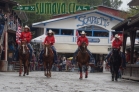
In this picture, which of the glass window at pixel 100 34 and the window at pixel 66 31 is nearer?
the window at pixel 66 31

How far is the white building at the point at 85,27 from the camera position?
56344 millimetres

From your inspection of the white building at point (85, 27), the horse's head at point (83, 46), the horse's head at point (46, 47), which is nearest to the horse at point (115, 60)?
the horse's head at point (83, 46)

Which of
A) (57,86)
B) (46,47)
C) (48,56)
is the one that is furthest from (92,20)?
(57,86)

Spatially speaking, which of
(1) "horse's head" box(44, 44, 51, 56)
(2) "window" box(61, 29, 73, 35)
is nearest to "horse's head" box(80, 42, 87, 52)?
(1) "horse's head" box(44, 44, 51, 56)

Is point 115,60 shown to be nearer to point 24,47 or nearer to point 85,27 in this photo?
point 24,47

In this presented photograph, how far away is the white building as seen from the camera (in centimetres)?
5634

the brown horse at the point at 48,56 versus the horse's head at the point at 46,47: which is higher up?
the horse's head at the point at 46,47

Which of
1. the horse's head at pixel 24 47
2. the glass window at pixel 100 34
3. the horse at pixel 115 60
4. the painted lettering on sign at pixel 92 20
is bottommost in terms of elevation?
the horse at pixel 115 60

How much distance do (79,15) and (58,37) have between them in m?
4.40

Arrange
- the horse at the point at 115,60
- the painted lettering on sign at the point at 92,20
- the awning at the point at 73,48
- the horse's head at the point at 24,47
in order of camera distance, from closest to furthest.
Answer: the horse at the point at 115,60, the horse's head at the point at 24,47, the awning at the point at 73,48, the painted lettering on sign at the point at 92,20

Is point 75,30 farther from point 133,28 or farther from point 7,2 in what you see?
point 133,28

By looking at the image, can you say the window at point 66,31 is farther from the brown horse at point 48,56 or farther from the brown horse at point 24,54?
the brown horse at point 48,56

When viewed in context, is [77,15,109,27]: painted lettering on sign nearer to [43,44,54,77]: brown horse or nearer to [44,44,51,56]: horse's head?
[43,44,54,77]: brown horse

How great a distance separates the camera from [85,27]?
58.7m
